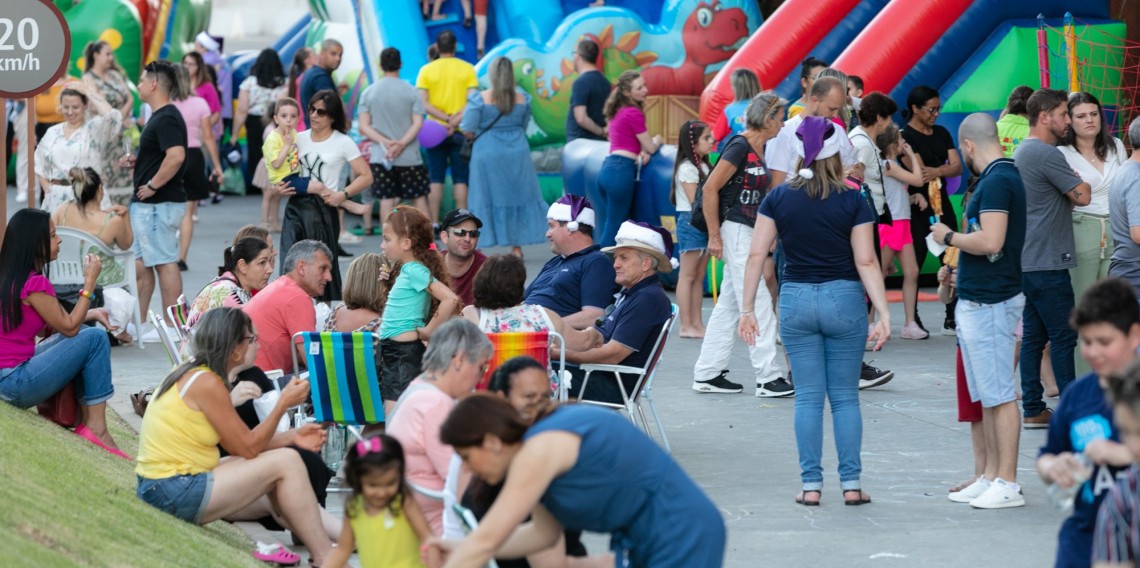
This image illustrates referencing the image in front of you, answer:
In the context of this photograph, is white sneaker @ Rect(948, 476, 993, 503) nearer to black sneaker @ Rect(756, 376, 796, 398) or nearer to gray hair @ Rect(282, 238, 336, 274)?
black sneaker @ Rect(756, 376, 796, 398)

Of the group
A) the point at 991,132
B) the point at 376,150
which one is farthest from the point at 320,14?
the point at 991,132

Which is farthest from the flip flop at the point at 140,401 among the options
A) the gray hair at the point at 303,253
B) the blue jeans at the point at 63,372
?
the gray hair at the point at 303,253

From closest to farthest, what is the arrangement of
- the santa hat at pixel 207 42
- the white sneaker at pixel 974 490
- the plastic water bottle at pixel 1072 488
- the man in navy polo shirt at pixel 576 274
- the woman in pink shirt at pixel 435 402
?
the plastic water bottle at pixel 1072 488 < the woman in pink shirt at pixel 435 402 < the white sneaker at pixel 974 490 < the man in navy polo shirt at pixel 576 274 < the santa hat at pixel 207 42

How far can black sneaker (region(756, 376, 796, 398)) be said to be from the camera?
869 cm

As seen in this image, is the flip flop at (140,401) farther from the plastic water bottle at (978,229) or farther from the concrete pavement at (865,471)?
the plastic water bottle at (978,229)

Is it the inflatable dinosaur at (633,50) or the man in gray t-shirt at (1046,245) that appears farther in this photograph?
the inflatable dinosaur at (633,50)

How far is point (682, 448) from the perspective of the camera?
297 inches

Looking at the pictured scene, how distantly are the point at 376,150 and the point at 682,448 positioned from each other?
7.43 metres

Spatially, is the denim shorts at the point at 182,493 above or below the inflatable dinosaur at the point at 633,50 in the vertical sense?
below

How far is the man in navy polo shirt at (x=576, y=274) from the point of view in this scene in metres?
7.22

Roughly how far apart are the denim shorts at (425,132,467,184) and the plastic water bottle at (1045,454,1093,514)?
11.1 m

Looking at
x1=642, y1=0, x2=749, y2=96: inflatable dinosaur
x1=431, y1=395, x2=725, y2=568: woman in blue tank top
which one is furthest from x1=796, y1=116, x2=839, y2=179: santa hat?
x1=642, y1=0, x2=749, y2=96: inflatable dinosaur

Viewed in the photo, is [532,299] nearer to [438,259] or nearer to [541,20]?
[438,259]

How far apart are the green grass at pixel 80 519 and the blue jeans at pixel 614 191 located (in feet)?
18.6
